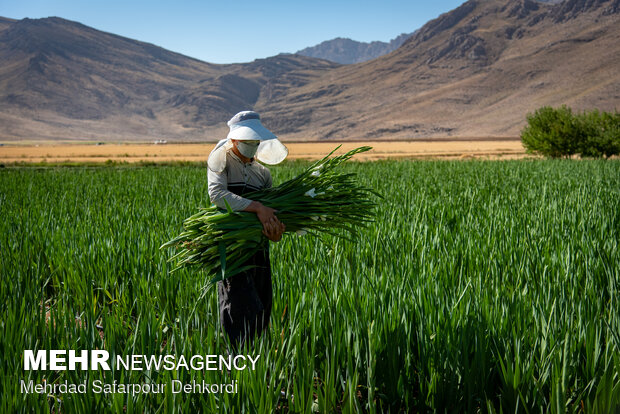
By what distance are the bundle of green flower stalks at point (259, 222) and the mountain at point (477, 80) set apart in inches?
3894

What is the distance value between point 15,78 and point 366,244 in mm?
227229

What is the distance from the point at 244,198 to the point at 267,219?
0.52 ft

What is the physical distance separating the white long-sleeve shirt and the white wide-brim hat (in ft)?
0.17

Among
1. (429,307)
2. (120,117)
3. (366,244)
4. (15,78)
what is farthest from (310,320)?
(15,78)

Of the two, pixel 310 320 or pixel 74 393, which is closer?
pixel 74 393

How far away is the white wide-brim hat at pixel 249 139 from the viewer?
2.69 metres

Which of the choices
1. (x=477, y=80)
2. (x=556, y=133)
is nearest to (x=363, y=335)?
(x=556, y=133)

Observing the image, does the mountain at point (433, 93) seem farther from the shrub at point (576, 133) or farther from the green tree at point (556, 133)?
the shrub at point (576, 133)

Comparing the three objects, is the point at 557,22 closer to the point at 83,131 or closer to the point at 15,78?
the point at 83,131

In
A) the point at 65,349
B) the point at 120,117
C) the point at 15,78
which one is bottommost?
the point at 65,349

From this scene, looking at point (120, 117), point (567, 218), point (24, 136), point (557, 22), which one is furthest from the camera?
point (120, 117)

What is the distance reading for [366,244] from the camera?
482cm

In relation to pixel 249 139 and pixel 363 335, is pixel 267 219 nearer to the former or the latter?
pixel 249 139

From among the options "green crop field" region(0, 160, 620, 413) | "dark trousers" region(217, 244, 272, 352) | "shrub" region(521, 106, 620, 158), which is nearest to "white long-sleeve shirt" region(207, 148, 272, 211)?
"dark trousers" region(217, 244, 272, 352)
